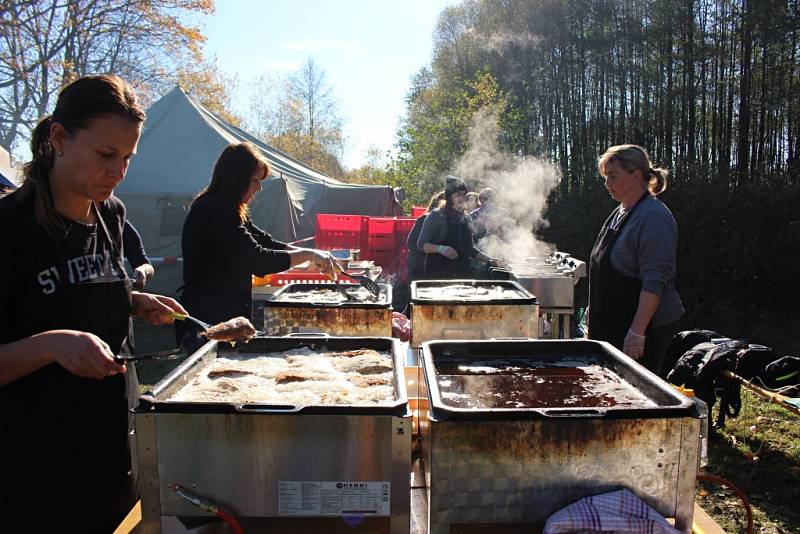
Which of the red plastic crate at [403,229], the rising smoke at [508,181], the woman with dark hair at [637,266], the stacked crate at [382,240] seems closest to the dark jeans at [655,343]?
the woman with dark hair at [637,266]

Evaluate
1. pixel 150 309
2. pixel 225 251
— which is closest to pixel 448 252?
pixel 225 251

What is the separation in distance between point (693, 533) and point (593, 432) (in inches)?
15.7

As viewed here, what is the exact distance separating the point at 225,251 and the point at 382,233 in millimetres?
4961

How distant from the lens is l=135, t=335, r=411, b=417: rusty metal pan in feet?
4.13

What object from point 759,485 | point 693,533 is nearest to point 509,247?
point 759,485

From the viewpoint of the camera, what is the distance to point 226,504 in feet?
4.26

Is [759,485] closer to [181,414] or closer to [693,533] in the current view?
[693,533]

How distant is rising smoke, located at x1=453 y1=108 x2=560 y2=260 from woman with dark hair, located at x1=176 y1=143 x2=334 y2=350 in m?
4.92

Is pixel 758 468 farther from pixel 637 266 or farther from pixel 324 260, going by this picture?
pixel 324 260

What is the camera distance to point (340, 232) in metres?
8.12

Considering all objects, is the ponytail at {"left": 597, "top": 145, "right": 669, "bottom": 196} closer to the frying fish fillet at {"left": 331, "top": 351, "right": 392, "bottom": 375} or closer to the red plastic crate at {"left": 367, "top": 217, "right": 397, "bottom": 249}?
the frying fish fillet at {"left": 331, "top": 351, "right": 392, "bottom": 375}

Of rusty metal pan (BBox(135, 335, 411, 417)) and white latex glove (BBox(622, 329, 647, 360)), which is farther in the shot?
white latex glove (BBox(622, 329, 647, 360))


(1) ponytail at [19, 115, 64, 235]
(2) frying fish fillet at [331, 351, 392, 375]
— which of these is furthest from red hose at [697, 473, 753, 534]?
(1) ponytail at [19, 115, 64, 235]

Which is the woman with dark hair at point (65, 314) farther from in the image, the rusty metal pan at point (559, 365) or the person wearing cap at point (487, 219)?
the person wearing cap at point (487, 219)
